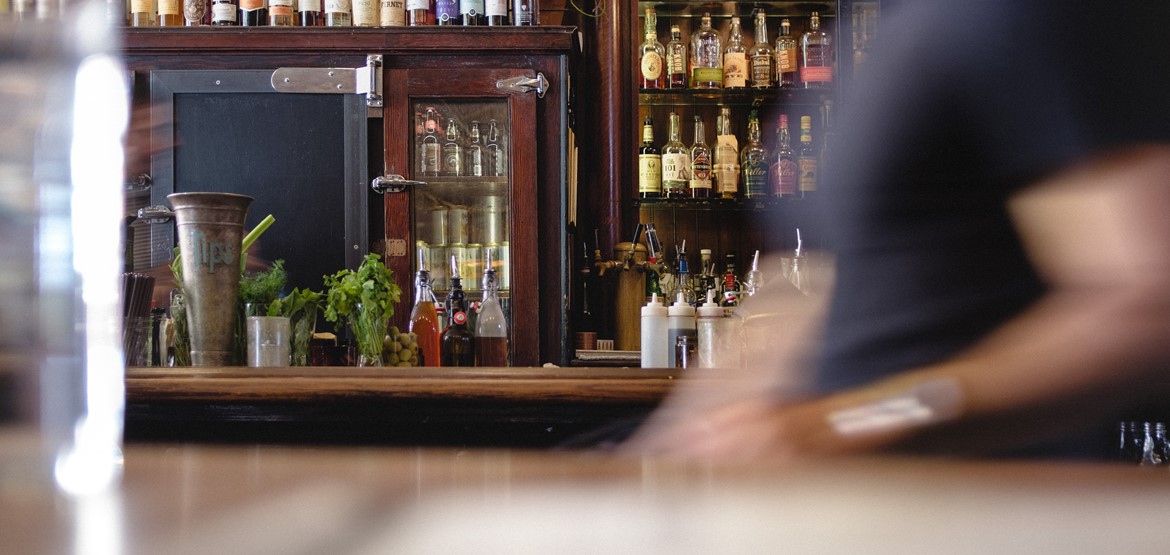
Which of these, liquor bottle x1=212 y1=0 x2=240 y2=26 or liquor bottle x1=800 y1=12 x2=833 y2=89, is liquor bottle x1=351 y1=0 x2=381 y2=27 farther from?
liquor bottle x1=800 y1=12 x2=833 y2=89

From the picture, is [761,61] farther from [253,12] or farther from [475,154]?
[253,12]

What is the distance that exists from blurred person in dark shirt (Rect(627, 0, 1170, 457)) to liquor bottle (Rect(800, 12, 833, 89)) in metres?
2.62

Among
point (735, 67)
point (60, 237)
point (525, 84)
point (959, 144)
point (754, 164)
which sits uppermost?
point (735, 67)

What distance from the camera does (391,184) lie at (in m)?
3.38

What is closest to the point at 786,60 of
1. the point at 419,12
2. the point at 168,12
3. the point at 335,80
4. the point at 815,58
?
the point at 815,58

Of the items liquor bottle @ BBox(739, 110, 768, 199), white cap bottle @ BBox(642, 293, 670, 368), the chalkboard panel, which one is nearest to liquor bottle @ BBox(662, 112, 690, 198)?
liquor bottle @ BBox(739, 110, 768, 199)

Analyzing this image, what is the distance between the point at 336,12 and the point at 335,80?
257 millimetres

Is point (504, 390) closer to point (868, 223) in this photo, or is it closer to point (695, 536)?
point (868, 223)

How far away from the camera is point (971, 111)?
1.13 m

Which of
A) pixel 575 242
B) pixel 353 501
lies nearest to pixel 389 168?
pixel 575 242

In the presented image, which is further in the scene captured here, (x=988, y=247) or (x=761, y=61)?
(x=761, y=61)

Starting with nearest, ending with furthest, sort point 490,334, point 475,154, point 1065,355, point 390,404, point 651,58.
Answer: point 1065,355, point 390,404, point 490,334, point 475,154, point 651,58

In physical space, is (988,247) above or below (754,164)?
below

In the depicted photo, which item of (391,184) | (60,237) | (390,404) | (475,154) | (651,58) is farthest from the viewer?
(651,58)
